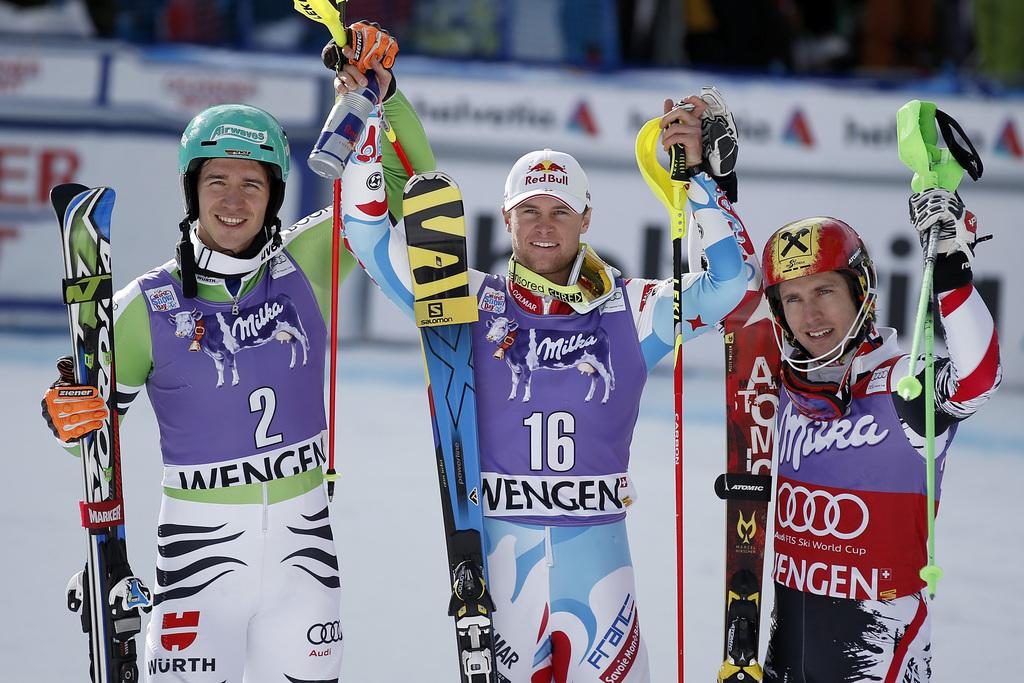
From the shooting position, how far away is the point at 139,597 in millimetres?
3432

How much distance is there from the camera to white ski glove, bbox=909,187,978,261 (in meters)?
3.35

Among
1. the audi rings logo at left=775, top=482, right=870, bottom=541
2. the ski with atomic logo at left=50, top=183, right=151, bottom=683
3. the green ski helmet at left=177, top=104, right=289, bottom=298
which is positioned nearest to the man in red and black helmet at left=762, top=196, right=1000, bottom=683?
the audi rings logo at left=775, top=482, right=870, bottom=541

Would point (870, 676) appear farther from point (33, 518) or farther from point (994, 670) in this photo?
point (33, 518)

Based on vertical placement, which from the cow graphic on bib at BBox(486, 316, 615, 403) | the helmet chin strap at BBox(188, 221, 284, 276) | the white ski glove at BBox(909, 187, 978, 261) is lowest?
the cow graphic on bib at BBox(486, 316, 615, 403)

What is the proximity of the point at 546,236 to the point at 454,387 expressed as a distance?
1.71 feet

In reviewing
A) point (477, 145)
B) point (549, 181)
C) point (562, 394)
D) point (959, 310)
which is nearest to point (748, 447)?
point (562, 394)

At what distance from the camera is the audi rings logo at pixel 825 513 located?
11.6 ft

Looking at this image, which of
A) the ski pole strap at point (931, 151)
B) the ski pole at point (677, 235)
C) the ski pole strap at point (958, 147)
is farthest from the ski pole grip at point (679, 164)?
the ski pole strap at point (958, 147)

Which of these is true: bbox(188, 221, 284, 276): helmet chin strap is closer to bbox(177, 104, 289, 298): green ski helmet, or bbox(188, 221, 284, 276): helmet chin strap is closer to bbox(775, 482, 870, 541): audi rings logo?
bbox(177, 104, 289, 298): green ski helmet

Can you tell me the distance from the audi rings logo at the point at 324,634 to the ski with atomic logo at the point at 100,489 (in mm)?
465

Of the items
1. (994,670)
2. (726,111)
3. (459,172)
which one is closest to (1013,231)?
(459,172)

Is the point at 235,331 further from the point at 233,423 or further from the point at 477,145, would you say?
the point at 477,145

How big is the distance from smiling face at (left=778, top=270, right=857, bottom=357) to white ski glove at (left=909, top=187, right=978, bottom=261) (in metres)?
0.33

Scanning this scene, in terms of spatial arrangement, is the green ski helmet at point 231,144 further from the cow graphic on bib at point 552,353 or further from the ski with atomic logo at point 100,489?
the cow graphic on bib at point 552,353
